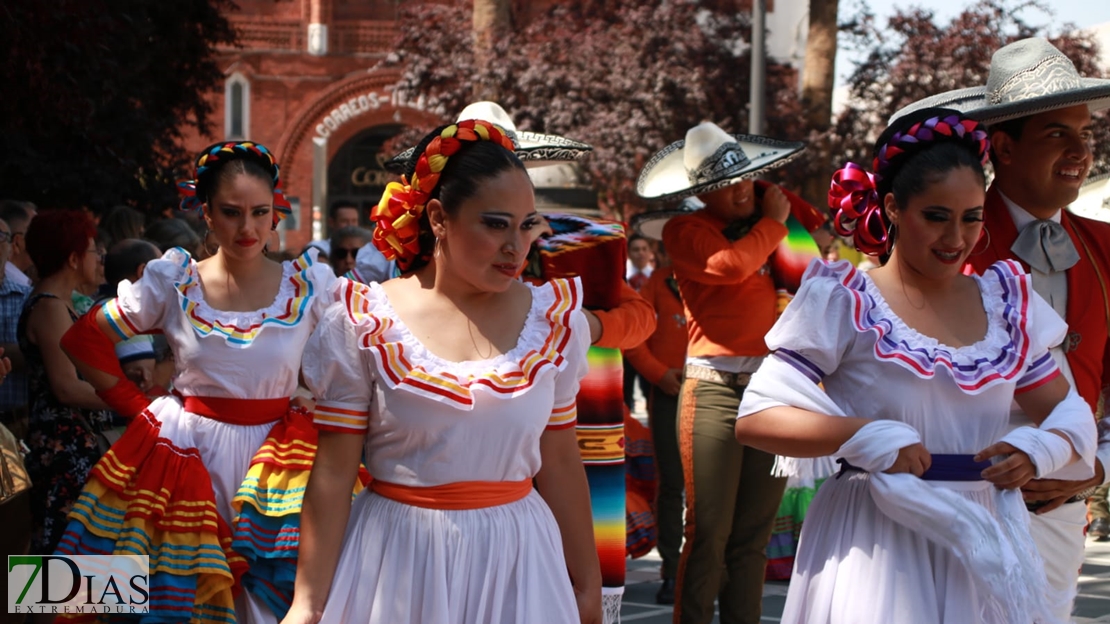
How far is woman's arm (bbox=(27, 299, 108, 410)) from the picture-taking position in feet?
19.9

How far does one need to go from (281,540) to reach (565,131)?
15092 mm

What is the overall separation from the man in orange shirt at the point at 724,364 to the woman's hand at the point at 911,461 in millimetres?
2361

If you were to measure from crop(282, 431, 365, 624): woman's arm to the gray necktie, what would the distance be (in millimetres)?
1997

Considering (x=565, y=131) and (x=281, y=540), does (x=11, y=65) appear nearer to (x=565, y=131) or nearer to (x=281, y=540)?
(x=281, y=540)

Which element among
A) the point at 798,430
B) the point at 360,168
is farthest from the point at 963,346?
the point at 360,168

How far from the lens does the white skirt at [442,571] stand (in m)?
3.26

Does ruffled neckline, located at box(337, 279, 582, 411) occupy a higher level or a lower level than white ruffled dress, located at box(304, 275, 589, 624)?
higher

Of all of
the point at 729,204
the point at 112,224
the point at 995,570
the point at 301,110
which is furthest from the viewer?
the point at 301,110

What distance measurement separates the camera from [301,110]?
31641mm

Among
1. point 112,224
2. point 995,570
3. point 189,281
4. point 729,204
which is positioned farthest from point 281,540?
point 112,224

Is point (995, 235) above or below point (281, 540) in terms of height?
above

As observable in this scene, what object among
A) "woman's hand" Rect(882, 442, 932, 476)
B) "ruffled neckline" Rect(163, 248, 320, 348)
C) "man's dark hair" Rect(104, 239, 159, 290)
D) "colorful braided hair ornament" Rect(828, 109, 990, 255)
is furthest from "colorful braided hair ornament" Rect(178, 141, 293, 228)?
"woman's hand" Rect(882, 442, 932, 476)

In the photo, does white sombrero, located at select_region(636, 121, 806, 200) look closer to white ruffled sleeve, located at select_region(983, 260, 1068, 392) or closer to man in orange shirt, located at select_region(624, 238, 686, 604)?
man in orange shirt, located at select_region(624, 238, 686, 604)

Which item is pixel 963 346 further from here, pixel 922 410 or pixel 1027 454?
pixel 1027 454
